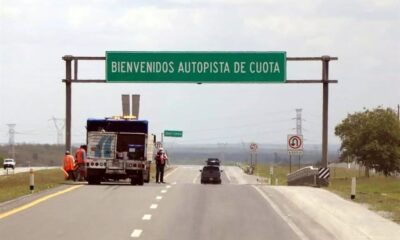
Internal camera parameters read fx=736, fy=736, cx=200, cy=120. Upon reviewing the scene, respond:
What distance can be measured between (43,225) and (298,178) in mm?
27728

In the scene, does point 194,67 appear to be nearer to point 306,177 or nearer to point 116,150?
point 116,150

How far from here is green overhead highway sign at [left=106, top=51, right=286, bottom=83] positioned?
37.6 meters

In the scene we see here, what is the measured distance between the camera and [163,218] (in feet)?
57.3

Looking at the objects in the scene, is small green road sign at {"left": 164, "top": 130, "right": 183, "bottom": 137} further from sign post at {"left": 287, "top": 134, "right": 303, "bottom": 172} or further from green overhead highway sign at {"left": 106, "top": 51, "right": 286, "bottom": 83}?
green overhead highway sign at {"left": 106, "top": 51, "right": 286, "bottom": 83}

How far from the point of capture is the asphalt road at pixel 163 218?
14.6m

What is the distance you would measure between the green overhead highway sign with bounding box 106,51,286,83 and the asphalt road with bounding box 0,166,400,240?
13.4 meters

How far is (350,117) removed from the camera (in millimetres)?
76125

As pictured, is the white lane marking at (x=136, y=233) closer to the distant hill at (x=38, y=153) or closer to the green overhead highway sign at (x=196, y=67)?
the green overhead highway sign at (x=196, y=67)

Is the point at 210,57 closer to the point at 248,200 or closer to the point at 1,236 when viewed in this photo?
the point at 248,200

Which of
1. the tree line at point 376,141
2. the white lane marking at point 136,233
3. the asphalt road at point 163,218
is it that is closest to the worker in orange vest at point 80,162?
the asphalt road at point 163,218

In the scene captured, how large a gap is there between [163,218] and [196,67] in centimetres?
2117

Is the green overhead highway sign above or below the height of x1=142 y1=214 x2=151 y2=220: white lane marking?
above

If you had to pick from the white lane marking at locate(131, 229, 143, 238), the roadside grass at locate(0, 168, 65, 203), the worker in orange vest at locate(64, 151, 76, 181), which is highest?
the worker in orange vest at locate(64, 151, 76, 181)

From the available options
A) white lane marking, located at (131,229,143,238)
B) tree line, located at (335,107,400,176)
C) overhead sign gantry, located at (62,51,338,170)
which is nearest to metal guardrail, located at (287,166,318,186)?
overhead sign gantry, located at (62,51,338,170)
